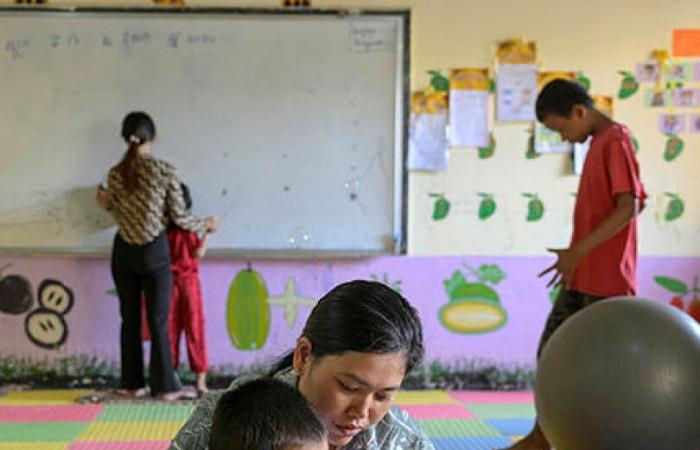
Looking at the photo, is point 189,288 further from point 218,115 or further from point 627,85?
point 627,85

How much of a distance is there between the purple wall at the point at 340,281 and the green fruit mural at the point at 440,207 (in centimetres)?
22

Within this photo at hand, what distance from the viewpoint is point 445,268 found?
4.39 m

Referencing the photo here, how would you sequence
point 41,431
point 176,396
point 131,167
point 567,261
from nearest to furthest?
point 567,261, point 41,431, point 131,167, point 176,396

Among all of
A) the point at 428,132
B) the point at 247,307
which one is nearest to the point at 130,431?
the point at 247,307

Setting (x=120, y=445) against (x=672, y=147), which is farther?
(x=672, y=147)

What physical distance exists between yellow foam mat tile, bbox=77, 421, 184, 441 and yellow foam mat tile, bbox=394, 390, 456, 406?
42.8 inches

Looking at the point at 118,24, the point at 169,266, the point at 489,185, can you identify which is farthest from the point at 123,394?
the point at 489,185

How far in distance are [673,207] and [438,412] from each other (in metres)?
1.67

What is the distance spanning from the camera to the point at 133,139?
389cm

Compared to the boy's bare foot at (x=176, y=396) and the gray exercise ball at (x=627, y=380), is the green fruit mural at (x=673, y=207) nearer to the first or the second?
the gray exercise ball at (x=627, y=380)

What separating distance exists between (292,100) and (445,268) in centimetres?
115

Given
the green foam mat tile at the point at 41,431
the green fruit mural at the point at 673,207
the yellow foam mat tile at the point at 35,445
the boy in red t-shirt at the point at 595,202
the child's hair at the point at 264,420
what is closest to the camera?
the child's hair at the point at 264,420

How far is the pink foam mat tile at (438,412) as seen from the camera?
3795mm

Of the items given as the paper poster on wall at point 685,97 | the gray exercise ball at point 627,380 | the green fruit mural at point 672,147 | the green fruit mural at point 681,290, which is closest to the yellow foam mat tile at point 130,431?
the gray exercise ball at point 627,380
